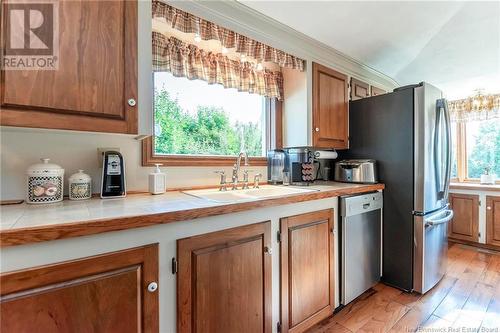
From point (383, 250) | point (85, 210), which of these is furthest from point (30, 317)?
point (383, 250)

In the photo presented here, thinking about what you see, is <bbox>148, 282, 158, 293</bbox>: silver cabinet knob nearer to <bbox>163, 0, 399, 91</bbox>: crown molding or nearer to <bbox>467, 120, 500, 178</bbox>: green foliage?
<bbox>163, 0, 399, 91</bbox>: crown molding

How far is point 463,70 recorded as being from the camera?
276 centimetres

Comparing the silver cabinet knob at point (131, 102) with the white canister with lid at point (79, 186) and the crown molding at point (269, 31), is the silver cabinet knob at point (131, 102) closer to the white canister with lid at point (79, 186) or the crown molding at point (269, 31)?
the white canister with lid at point (79, 186)

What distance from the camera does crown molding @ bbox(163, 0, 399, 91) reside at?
1397mm

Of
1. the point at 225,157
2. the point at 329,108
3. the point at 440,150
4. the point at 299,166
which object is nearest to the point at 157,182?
the point at 225,157

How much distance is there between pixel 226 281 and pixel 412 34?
2.77m

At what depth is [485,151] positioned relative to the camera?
131 inches

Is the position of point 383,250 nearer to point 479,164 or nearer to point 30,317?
point 30,317

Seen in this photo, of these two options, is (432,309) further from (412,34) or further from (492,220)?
(412,34)

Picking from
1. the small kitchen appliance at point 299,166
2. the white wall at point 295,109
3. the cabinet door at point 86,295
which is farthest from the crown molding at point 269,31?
the cabinet door at point 86,295

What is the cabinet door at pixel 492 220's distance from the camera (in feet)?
9.25

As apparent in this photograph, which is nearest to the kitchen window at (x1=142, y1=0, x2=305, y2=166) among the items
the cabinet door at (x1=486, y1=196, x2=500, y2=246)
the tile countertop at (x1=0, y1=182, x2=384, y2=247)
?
the tile countertop at (x1=0, y1=182, x2=384, y2=247)

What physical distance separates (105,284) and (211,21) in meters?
1.47

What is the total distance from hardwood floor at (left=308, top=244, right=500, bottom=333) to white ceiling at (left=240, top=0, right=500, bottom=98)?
219cm
